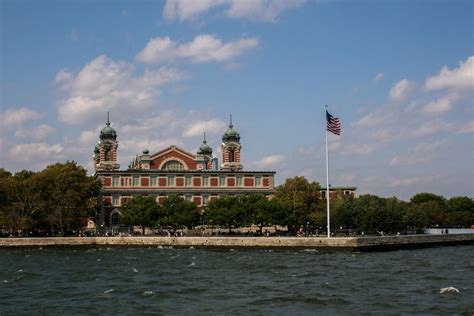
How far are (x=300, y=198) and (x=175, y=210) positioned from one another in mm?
22558

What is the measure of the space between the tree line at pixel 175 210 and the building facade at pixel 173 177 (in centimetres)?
450

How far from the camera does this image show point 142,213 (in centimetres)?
10069

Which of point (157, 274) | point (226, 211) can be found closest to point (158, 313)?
point (157, 274)

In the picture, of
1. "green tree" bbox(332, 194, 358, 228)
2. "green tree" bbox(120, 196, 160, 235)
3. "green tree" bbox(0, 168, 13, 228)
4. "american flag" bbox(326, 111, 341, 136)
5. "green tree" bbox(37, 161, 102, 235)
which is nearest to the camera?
"american flag" bbox(326, 111, 341, 136)

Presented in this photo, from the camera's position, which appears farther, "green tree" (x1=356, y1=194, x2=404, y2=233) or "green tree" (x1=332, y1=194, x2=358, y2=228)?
"green tree" (x1=332, y1=194, x2=358, y2=228)

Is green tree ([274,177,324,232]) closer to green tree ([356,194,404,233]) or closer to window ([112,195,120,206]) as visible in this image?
green tree ([356,194,404,233])

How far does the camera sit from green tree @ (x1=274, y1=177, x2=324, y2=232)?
356 feet

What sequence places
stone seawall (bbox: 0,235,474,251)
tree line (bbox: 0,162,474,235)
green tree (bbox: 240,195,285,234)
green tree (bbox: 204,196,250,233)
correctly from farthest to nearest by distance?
green tree (bbox: 240,195,285,234)
green tree (bbox: 204,196,250,233)
tree line (bbox: 0,162,474,235)
stone seawall (bbox: 0,235,474,251)

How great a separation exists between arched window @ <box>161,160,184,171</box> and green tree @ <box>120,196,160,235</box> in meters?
17.7

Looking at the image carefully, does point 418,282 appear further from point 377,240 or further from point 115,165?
point 115,165

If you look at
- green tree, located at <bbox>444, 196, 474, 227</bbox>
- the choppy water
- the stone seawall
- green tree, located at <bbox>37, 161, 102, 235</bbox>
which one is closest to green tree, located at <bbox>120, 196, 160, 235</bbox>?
green tree, located at <bbox>37, 161, 102, 235</bbox>

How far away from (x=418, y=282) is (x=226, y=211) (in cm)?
5803

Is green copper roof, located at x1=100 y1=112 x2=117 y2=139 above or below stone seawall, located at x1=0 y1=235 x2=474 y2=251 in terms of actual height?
above

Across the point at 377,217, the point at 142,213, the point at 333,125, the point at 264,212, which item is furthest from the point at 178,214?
the point at 333,125
